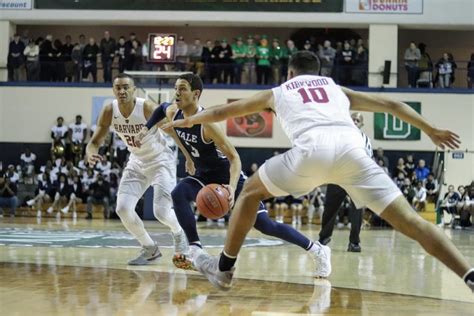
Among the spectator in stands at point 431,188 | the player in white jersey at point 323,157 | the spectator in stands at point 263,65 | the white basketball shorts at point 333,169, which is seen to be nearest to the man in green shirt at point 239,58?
the spectator in stands at point 263,65

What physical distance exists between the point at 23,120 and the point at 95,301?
20.3 meters

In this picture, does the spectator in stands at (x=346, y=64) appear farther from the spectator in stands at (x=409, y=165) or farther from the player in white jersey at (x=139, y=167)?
the player in white jersey at (x=139, y=167)

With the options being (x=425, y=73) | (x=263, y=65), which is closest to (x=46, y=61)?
(x=263, y=65)

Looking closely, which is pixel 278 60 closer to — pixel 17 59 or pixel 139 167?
pixel 17 59

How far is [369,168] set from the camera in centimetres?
425

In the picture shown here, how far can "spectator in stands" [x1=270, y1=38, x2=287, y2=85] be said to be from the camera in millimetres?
22391

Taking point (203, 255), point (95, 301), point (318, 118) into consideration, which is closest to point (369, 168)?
point (318, 118)

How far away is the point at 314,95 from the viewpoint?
175 inches

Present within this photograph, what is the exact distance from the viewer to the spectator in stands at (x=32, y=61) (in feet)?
76.5

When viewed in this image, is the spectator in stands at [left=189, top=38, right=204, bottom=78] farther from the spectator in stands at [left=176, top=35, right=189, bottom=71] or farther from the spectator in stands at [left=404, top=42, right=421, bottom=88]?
the spectator in stands at [left=404, top=42, right=421, bottom=88]

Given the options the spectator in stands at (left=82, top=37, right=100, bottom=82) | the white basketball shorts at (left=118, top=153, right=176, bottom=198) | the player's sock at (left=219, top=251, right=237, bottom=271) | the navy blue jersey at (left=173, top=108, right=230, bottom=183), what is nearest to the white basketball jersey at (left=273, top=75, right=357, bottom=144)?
the player's sock at (left=219, top=251, right=237, bottom=271)

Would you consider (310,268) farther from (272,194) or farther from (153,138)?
(272,194)

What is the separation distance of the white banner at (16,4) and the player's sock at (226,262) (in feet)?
71.9

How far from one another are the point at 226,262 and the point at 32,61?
2026cm
